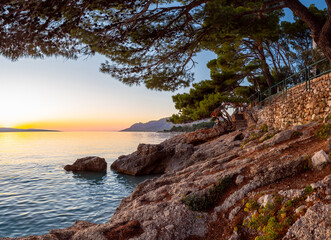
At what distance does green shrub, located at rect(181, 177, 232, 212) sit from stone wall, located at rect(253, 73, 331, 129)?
16.6 feet

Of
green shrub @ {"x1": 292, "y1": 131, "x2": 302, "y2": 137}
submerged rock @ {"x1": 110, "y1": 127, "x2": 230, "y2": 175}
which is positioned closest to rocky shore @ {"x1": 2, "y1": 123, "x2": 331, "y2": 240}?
green shrub @ {"x1": 292, "y1": 131, "x2": 302, "y2": 137}

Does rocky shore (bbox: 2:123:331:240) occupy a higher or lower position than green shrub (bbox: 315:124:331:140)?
lower

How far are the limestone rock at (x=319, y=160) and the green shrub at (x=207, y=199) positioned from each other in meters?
1.73

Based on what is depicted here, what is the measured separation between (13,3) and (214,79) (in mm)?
19340

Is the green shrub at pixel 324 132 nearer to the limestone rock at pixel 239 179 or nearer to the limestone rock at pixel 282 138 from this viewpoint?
the limestone rock at pixel 282 138

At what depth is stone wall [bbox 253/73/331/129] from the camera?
8.70 m

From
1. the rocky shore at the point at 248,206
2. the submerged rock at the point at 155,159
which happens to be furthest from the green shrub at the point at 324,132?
the submerged rock at the point at 155,159

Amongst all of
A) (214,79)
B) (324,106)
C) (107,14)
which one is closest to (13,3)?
(107,14)

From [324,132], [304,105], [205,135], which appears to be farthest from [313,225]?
[205,135]

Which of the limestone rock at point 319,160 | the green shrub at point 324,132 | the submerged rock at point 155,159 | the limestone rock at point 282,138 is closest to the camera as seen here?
the limestone rock at point 319,160

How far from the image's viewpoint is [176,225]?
172 inches

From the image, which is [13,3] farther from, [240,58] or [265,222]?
[240,58]

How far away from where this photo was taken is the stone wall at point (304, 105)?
343 inches

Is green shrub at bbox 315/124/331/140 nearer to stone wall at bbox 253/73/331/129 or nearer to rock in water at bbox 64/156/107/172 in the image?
stone wall at bbox 253/73/331/129
